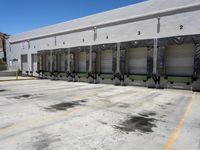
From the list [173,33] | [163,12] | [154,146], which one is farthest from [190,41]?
[154,146]

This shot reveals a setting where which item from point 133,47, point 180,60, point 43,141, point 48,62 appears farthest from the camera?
point 48,62

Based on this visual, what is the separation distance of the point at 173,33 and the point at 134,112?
9.93 m

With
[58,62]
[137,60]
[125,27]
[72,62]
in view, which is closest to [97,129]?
[137,60]

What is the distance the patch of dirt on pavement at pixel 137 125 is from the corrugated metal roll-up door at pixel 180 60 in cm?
962

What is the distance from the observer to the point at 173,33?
14047 millimetres

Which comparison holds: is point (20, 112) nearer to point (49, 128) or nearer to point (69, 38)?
point (49, 128)

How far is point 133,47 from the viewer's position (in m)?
16.1

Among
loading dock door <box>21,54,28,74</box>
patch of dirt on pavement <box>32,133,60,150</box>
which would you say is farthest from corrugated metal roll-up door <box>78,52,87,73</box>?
patch of dirt on pavement <box>32,133,60,150</box>

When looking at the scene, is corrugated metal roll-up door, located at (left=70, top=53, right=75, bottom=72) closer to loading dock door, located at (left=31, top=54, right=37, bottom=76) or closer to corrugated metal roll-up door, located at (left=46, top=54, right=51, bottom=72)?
corrugated metal roll-up door, located at (left=46, top=54, right=51, bottom=72)

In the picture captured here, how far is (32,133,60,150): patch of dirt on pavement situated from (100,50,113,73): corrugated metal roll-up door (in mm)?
14856

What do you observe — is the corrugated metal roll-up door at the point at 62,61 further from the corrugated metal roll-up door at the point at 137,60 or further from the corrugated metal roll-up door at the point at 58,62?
the corrugated metal roll-up door at the point at 137,60

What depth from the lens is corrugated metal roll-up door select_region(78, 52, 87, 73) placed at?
69.1ft

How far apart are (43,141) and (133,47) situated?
44.6ft

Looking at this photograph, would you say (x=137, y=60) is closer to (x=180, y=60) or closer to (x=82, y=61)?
(x=180, y=60)
